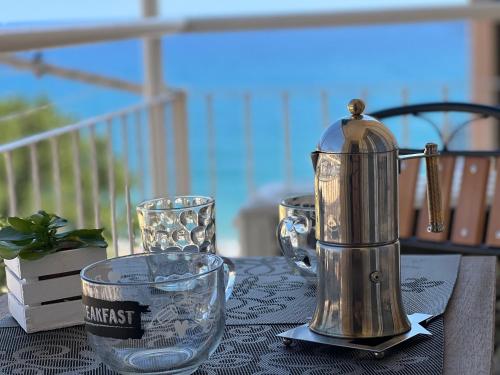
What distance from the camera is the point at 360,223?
979 millimetres

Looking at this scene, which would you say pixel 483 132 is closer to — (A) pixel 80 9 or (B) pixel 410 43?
(A) pixel 80 9

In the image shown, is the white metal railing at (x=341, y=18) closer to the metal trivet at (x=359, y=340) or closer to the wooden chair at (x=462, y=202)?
the wooden chair at (x=462, y=202)

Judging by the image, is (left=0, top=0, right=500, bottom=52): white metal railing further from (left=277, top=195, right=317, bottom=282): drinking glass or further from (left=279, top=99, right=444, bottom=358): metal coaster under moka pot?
(left=279, top=99, right=444, bottom=358): metal coaster under moka pot

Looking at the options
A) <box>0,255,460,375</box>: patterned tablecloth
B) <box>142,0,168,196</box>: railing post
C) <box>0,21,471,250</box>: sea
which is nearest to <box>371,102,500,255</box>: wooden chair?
<box>0,255,460,375</box>: patterned tablecloth

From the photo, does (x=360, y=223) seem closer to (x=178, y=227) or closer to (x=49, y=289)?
(x=178, y=227)

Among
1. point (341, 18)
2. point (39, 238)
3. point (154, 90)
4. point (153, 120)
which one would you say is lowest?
point (39, 238)

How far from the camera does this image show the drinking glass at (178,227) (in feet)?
3.83

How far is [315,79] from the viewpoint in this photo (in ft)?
75.4

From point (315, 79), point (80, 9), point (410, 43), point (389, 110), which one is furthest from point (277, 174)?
point (389, 110)

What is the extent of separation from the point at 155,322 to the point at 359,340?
23 cm

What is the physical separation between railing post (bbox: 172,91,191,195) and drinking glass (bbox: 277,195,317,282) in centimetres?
214

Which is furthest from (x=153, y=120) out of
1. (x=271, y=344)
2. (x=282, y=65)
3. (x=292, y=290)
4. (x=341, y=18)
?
(x=282, y=65)

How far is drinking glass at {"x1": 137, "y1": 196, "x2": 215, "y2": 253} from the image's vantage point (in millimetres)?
1167

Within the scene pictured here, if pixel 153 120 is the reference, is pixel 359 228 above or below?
below
